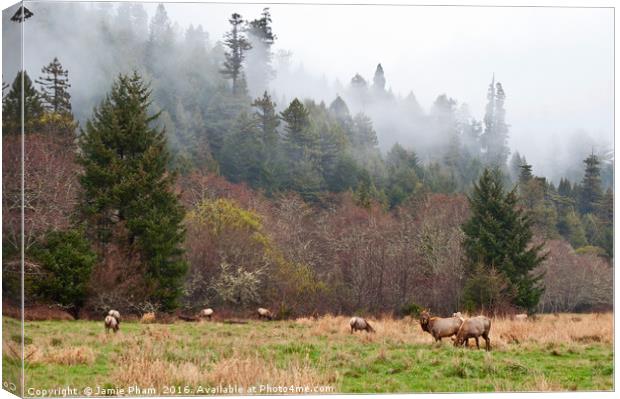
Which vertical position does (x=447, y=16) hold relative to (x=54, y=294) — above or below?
above

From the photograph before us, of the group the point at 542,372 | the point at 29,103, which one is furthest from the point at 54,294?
the point at 542,372

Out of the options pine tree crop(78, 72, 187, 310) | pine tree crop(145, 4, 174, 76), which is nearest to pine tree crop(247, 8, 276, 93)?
pine tree crop(145, 4, 174, 76)

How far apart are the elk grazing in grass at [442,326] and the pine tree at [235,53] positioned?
240 inches

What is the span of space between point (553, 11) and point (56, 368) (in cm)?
1075

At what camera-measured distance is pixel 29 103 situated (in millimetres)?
17047

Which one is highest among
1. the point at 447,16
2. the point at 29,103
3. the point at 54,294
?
the point at 447,16

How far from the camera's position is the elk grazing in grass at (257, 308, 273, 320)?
22.1m

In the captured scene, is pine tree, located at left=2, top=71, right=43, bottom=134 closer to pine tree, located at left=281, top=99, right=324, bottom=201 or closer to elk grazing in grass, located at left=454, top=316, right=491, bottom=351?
pine tree, located at left=281, top=99, right=324, bottom=201

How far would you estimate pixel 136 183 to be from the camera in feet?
70.9

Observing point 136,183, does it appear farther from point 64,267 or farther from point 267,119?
point 64,267

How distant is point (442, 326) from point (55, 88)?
857 cm

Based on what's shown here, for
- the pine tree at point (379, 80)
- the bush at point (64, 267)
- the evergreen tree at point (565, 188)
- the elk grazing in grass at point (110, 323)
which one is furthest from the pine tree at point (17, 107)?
the evergreen tree at point (565, 188)

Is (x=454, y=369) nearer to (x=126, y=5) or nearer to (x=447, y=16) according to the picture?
(x=447, y=16)

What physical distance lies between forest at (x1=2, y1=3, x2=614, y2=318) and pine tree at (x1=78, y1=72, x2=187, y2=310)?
35 mm
